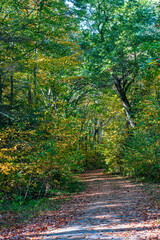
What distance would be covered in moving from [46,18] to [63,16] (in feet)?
4.37

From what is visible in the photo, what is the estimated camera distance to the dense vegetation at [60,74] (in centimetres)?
889

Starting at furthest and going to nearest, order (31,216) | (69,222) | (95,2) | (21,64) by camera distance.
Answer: (95,2)
(21,64)
(31,216)
(69,222)

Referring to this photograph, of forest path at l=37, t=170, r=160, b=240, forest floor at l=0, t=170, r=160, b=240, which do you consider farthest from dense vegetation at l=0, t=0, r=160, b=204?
forest path at l=37, t=170, r=160, b=240

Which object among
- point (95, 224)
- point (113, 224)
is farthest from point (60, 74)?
point (113, 224)

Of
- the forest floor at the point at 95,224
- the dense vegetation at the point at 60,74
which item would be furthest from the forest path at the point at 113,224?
the dense vegetation at the point at 60,74

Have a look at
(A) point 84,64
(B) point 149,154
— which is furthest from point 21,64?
(B) point 149,154

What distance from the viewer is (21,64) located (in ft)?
33.3

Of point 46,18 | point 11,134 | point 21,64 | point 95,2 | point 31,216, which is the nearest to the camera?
point 31,216

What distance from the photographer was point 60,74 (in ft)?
45.2

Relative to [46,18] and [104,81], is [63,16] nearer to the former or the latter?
[46,18]

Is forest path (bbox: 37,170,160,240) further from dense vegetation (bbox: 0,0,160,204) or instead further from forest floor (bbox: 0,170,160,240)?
dense vegetation (bbox: 0,0,160,204)

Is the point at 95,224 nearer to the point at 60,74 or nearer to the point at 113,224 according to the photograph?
the point at 113,224

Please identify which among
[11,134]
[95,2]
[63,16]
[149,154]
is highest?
[95,2]

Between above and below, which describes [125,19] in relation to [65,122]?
above
